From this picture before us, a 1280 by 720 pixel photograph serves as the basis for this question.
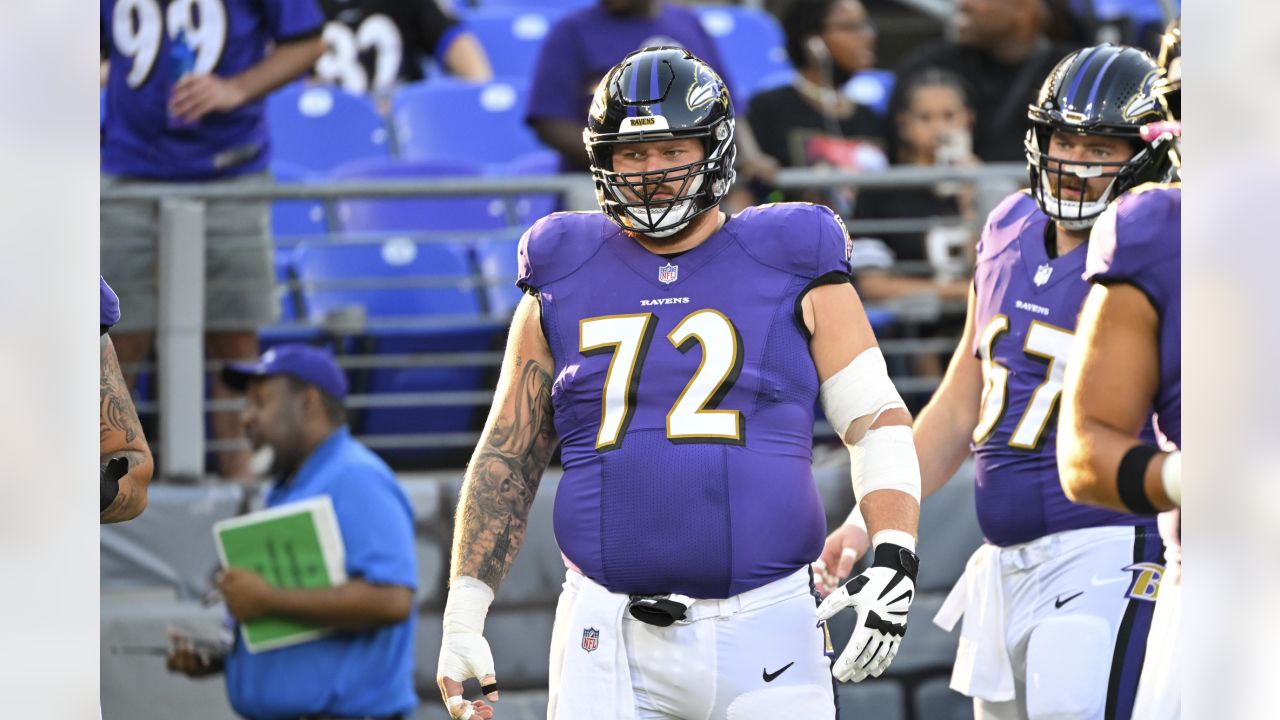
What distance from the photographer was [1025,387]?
423cm

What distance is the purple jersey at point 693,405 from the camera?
11.2 feet

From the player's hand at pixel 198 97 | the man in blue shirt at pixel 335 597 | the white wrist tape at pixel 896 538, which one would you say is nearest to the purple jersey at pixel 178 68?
the player's hand at pixel 198 97

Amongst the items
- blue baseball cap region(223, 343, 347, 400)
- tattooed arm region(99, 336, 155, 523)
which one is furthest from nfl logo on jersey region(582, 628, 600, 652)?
blue baseball cap region(223, 343, 347, 400)

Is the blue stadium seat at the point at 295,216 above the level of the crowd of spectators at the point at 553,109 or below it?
below

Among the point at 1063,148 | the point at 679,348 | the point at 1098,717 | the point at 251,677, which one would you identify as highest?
the point at 1063,148

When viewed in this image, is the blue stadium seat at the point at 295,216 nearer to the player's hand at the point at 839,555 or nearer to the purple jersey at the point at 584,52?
the purple jersey at the point at 584,52

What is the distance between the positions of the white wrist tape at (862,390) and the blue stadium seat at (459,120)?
16.4 feet

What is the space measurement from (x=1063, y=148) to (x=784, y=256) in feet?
3.46

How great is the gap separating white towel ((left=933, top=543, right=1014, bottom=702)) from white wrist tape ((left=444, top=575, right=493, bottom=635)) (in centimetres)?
131

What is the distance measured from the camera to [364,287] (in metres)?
6.96

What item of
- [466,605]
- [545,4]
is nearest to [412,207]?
[545,4]
